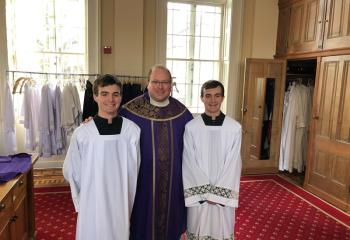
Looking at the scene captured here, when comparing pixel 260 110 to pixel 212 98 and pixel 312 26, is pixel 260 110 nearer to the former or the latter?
pixel 312 26

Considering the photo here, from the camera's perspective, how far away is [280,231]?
121 inches

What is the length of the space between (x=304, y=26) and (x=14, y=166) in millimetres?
4069

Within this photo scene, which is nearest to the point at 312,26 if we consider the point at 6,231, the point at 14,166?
the point at 14,166

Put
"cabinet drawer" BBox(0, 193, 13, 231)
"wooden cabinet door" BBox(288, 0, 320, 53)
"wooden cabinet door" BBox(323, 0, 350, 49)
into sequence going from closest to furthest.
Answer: "cabinet drawer" BBox(0, 193, 13, 231) → "wooden cabinet door" BBox(323, 0, 350, 49) → "wooden cabinet door" BBox(288, 0, 320, 53)

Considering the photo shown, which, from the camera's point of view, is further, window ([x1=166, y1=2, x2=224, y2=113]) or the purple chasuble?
window ([x1=166, y1=2, x2=224, y2=113])

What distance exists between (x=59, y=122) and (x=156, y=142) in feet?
7.72

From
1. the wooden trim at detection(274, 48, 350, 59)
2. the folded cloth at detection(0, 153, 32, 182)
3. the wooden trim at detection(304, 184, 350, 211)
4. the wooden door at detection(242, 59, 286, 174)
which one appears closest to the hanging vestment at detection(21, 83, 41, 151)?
the folded cloth at detection(0, 153, 32, 182)

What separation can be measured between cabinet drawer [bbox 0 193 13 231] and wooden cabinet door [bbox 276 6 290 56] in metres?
4.33

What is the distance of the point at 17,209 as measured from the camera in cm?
221

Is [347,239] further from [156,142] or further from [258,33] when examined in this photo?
[258,33]

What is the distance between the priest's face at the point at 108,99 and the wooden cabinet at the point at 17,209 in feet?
2.60

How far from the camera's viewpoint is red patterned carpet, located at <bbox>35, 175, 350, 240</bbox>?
2.99 metres

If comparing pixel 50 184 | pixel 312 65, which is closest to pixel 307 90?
pixel 312 65

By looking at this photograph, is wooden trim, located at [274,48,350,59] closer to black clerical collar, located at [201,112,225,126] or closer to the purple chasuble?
black clerical collar, located at [201,112,225,126]
